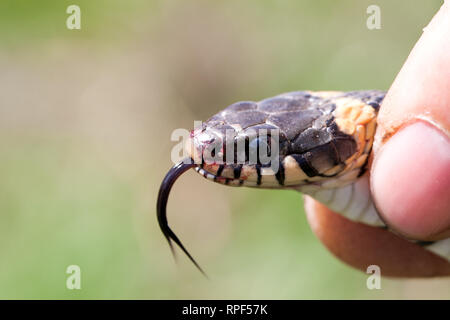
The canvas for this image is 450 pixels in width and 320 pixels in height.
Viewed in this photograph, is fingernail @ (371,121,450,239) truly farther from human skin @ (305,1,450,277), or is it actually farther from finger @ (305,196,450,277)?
finger @ (305,196,450,277)

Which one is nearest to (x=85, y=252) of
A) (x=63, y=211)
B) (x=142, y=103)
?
(x=63, y=211)

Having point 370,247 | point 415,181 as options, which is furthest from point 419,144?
point 370,247
